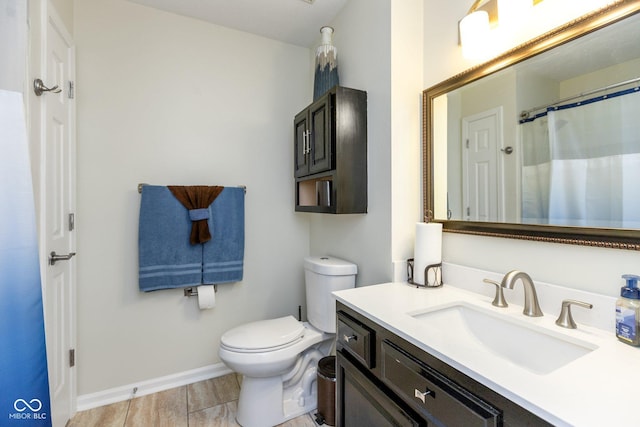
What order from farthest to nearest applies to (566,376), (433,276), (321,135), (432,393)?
1. (321,135)
2. (433,276)
3. (432,393)
4. (566,376)

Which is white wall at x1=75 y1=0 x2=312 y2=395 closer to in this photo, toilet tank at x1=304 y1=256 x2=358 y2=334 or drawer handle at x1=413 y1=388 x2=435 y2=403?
toilet tank at x1=304 y1=256 x2=358 y2=334

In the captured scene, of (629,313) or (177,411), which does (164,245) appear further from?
(629,313)

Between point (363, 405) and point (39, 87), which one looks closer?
point (363, 405)

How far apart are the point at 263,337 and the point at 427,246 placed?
0.96 metres

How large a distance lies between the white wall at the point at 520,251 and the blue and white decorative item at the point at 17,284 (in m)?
1.55

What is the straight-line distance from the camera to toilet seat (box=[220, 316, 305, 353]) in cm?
149

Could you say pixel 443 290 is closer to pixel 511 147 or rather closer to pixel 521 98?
pixel 511 147

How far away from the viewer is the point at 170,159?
75.4 inches

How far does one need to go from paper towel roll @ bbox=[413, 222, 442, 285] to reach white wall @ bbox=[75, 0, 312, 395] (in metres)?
1.14

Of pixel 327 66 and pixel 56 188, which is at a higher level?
pixel 327 66

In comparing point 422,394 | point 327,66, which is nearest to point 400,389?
point 422,394

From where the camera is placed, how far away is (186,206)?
1.87 metres

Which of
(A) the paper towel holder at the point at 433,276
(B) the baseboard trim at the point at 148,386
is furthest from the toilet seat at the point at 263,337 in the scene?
(A) the paper towel holder at the point at 433,276

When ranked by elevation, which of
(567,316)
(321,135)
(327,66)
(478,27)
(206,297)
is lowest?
(206,297)
